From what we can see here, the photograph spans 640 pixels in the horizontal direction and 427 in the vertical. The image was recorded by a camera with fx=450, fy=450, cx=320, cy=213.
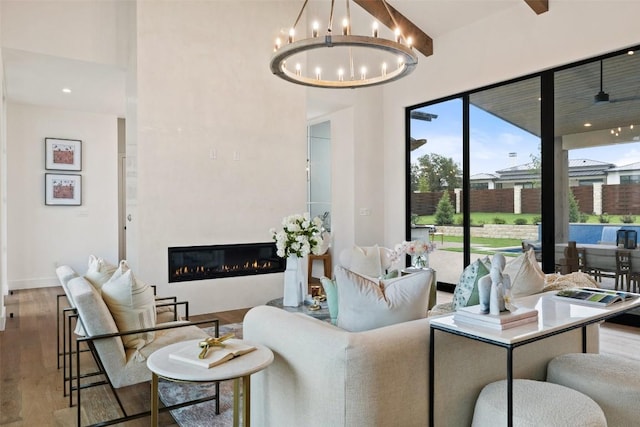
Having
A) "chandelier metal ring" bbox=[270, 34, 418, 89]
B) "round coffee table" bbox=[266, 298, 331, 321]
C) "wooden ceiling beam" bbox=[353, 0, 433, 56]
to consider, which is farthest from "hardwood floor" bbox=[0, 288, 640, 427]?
"wooden ceiling beam" bbox=[353, 0, 433, 56]

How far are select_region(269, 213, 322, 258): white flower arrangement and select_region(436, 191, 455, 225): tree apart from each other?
2.90m

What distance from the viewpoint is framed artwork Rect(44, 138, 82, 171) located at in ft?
23.6

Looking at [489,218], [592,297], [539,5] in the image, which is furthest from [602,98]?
[592,297]

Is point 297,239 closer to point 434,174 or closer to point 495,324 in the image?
point 495,324

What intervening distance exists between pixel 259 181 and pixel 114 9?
101 inches

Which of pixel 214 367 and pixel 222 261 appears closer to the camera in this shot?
pixel 214 367

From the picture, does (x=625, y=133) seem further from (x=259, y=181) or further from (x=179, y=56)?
(x=179, y=56)

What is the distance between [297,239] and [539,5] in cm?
365

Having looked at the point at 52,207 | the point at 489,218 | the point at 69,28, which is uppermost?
the point at 69,28

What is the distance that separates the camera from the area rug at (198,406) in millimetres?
2473

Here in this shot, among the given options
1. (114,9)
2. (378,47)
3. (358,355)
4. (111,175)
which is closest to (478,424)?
(358,355)

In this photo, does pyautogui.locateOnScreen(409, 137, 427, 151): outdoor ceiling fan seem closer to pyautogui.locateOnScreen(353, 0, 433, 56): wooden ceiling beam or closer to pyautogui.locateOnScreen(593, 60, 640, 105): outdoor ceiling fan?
pyautogui.locateOnScreen(353, 0, 433, 56): wooden ceiling beam

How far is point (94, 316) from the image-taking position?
90.9 inches

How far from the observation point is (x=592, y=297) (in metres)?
2.32
